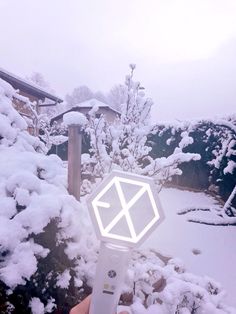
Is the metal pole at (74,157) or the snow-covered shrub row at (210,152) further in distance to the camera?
the snow-covered shrub row at (210,152)

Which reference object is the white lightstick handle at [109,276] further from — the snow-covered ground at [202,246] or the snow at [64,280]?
the snow-covered ground at [202,246]

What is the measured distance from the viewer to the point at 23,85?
43.0 feet

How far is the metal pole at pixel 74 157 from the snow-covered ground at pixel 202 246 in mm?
2718

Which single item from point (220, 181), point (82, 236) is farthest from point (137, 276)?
point (220, 181)

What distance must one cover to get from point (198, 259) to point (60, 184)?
3.47 m

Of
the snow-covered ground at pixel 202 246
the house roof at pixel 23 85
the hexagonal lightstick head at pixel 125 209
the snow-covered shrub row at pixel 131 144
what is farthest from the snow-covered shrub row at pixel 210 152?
the hexagonal lightstick head at pixel 125 209

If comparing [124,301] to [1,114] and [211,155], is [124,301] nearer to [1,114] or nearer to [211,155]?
[1,114]

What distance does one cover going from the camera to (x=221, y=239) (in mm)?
6914

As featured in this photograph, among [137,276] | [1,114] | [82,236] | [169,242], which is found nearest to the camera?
[82,236]

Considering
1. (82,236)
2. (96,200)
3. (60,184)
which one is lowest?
(82,236)

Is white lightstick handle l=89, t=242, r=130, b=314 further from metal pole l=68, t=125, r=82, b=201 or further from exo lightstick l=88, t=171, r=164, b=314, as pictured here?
metal pole l=68, t=125, r=82, b=201

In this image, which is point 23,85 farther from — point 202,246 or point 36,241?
point 36,241

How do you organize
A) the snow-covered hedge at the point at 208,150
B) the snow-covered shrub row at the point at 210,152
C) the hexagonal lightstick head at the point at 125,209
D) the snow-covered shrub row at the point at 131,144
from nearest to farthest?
the hexagonal lightstick head at the point at 125,209 → the snow-covered shrub row at the point at 131,144 → the snow-covered shrub row at the point at 210,152 → the snow-covered hedge at the point at 208,150

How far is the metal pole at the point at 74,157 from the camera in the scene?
3.22 metres
